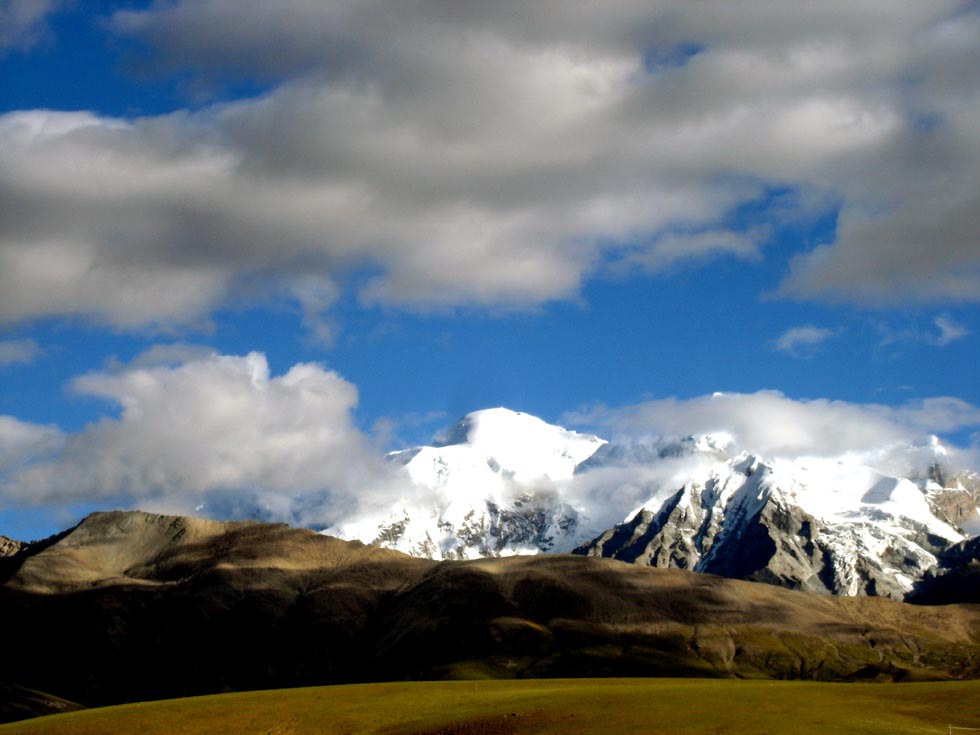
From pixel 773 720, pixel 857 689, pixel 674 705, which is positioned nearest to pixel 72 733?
pixel 674 705

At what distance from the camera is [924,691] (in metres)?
124

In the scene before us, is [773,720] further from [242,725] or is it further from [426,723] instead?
[242,725]

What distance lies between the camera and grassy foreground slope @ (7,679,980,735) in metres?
106

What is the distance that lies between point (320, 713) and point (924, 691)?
60.0m

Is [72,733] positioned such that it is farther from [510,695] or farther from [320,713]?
[510,695]

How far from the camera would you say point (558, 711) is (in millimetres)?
118438

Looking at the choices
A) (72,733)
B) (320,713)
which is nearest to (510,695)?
(320,713)

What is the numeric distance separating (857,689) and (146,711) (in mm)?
76654

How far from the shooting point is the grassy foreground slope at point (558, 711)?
4183 inches

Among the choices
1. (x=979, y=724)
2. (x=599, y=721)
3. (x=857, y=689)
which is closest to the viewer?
(x=979, y=724)

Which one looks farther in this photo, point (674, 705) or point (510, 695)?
point (510, 695)

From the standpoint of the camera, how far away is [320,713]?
12638 cm

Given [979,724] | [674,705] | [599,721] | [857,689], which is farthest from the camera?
[857,689]

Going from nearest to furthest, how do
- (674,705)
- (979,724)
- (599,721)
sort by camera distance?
1. (979,724)
2. (599,721)
3. (674,705)
